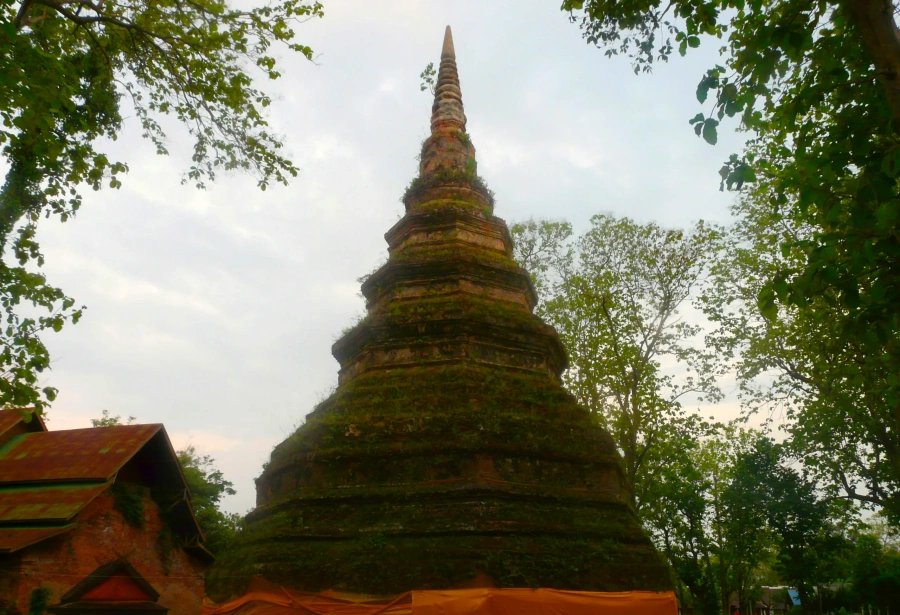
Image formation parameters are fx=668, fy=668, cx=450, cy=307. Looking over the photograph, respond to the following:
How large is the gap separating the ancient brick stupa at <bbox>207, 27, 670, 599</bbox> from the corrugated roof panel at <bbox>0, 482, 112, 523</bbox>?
259 inches

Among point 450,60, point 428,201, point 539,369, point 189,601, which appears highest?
point 450,60

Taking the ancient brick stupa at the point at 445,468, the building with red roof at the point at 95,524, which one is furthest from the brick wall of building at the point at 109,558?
the ancient brick stupa at the point at 445,468

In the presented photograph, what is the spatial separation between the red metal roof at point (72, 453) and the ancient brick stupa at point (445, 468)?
7.21 meters

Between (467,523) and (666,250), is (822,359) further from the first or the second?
(467,523)

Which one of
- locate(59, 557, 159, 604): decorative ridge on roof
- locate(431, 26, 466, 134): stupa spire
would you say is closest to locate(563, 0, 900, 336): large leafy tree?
locate(431, 26, 466, 134): stupa spire

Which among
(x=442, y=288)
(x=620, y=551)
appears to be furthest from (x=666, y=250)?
(x=620, y=551)

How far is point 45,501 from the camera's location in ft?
43.2

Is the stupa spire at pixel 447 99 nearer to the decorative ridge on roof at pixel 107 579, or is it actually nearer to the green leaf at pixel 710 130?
the green leaf at pixel 710 130

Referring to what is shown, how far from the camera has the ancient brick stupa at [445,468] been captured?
666 cm

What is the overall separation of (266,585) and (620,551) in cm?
367

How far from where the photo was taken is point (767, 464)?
21.2 m

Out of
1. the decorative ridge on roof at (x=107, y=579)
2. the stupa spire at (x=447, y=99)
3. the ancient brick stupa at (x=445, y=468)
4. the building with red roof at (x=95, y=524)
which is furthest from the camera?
the stupa spire at (x=447, y=99)

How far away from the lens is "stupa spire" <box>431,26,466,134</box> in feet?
41.4

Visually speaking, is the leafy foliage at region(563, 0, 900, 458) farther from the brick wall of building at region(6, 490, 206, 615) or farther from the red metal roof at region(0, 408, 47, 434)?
the red metal roof at region(0, 408, 47, 434)
